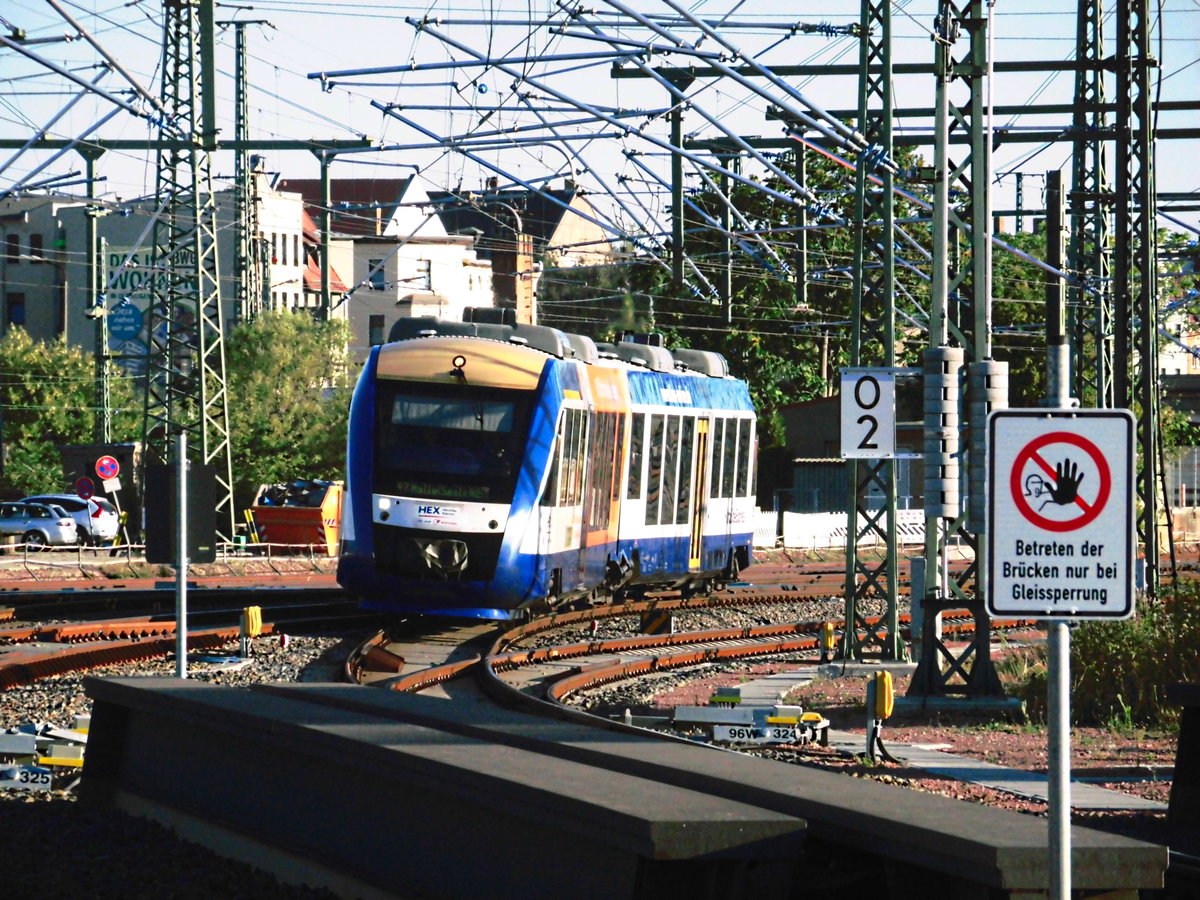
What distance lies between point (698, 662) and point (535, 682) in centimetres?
341

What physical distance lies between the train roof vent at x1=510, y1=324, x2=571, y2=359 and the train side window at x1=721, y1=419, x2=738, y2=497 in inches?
322

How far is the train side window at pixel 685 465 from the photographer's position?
92.6 ft

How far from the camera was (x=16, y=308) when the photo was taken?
95.1 meters

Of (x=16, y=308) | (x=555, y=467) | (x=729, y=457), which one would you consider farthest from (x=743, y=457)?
(x=16, y=308)

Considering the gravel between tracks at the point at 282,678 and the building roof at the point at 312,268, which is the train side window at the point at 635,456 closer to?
the gravel between tracks at the point at 282,678

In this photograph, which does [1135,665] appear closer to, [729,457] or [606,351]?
[606,351]

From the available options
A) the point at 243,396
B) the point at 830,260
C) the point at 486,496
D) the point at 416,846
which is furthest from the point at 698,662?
the point at 830,260

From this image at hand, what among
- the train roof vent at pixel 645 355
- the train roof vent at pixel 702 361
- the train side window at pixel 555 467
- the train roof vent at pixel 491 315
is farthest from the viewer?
the train roof vent at pixel 702 361

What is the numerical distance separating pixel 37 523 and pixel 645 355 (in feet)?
82.0

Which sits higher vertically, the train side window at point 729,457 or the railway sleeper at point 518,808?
the train side window at point 729,457

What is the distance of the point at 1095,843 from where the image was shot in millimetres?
6098

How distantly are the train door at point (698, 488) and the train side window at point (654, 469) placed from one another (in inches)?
65.6

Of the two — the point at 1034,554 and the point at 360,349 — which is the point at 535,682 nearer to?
the point at 1034,554

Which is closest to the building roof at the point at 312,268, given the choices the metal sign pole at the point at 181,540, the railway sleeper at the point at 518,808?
the metal sign pole at the point at 181,540
